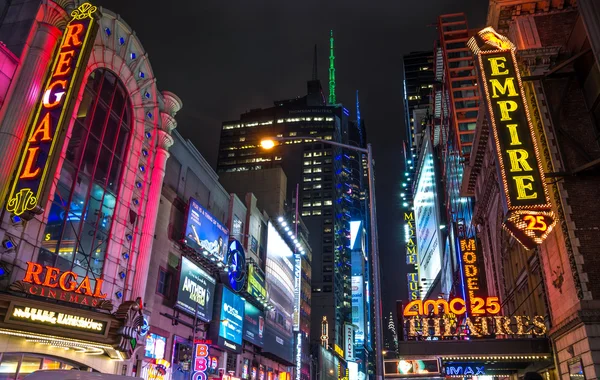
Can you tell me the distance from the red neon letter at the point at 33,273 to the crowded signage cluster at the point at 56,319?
46.1 inches

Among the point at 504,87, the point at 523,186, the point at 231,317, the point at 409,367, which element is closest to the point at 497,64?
the point at 504,87

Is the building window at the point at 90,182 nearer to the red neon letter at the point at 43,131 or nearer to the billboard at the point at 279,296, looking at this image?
the red neon letter at the point at 43,131

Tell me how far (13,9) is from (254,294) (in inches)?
1322

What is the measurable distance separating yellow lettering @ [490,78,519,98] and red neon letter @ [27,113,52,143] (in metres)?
20.6

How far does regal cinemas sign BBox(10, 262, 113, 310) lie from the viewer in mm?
19609

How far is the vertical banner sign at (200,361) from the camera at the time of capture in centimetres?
3247

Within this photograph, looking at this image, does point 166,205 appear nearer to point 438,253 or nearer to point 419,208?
point 438,253

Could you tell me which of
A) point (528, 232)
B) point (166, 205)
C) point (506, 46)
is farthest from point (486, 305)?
point (166, 205)

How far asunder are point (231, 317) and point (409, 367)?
24.6 metres

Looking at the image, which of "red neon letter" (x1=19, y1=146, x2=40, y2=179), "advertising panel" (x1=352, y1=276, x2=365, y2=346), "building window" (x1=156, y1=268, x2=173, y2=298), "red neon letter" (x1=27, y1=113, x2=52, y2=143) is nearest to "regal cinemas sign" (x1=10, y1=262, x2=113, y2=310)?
"red neon letter" (x1=19, y1=146, x2=40, y2=179)

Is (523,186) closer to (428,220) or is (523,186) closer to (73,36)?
(73,36)

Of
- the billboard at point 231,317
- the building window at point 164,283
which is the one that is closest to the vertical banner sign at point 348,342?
the billboard at point 231,317

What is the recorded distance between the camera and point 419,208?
14350cm

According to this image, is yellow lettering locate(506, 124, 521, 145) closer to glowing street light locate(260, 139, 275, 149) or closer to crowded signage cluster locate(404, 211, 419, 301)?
glowing street light locate(260, 139, 275, 149)
